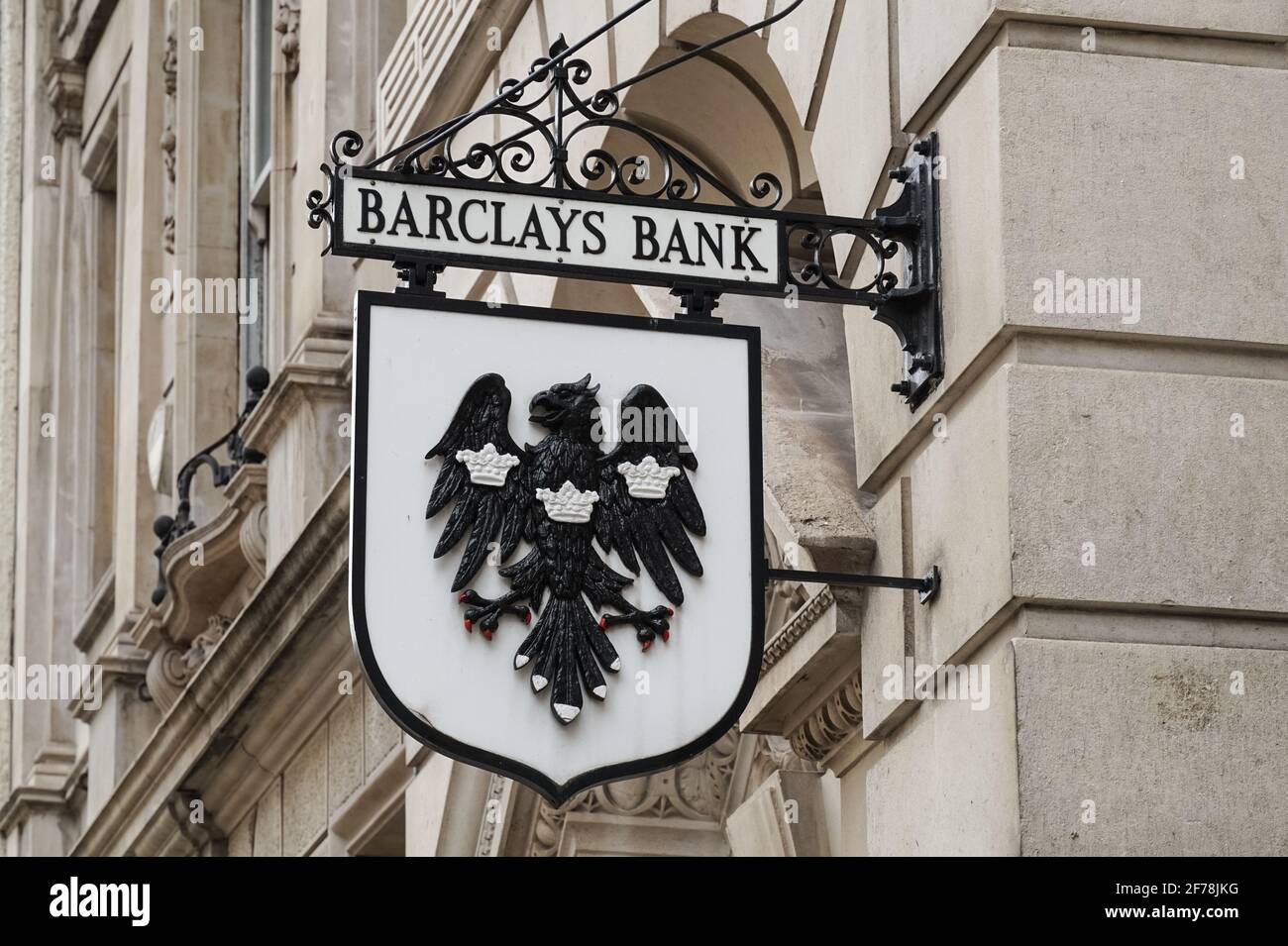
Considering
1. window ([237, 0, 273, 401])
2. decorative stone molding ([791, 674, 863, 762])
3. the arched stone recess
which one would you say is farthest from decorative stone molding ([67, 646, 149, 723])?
decorative stone molding ([791, 674, 863, 762])

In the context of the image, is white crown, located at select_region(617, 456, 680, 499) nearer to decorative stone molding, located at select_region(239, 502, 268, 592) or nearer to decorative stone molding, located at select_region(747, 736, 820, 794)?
decorative stone molding, located at select_region(747, 736, 820, 794)

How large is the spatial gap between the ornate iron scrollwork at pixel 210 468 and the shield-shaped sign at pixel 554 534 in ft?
30.3

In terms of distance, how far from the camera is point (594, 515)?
→ 700 centimetres

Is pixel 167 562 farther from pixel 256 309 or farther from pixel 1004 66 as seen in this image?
pixel 1004 66

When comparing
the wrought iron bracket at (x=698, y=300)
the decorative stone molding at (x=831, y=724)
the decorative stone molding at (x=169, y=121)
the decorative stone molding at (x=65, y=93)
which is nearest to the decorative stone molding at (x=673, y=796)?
the decorative stone molding at (x=831, y=724)

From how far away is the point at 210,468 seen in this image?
722 inches

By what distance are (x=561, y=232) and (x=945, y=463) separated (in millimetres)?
1200

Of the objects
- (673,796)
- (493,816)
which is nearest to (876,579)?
(673,796)

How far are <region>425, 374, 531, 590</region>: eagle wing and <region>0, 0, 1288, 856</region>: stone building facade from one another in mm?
1108

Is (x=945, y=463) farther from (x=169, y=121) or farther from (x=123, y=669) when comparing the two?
(x=169, y=121)

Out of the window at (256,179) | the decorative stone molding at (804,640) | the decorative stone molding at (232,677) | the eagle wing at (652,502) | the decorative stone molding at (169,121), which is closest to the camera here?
the eagle wing at (652,502)

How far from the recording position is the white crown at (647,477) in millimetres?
7035

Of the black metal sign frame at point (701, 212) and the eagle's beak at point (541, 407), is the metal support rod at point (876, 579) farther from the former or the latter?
the eagle's beak at point (541, 407)

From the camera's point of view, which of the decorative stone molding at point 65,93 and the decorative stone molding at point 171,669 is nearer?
the decorative stone molding at point 171,669
